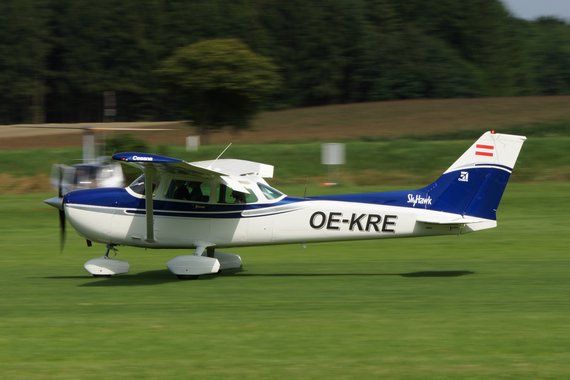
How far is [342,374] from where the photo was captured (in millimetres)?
7707

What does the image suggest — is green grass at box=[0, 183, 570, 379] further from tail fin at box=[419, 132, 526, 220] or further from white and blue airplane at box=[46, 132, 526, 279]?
tail fin at box=[419, 132, 526, 220]

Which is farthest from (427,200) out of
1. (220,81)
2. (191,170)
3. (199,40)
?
(199,40)

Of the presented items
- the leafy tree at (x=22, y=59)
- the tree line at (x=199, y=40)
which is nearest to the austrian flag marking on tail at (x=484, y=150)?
the tree line at (x=199, y=40)

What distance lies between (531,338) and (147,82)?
7507 cm

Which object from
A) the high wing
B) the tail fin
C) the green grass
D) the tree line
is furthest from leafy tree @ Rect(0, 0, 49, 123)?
the tail fin

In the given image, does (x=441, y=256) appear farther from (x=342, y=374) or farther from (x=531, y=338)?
(x=342, y=374)

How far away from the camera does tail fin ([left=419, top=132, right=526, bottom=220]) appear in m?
12.9

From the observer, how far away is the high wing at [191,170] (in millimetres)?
12305

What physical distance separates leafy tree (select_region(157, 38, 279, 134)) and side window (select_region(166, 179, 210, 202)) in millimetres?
29619

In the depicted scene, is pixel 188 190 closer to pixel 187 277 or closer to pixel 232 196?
pixel 232 196

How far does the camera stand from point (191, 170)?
1319cm

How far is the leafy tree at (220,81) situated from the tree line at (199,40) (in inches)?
1271

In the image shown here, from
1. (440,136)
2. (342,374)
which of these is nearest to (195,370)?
(342,374)

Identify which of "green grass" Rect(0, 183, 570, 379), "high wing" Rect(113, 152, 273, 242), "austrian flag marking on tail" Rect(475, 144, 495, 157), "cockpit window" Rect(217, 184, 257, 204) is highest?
"austrian flag marking on tail" Rect(475, 144, 495, 157)
